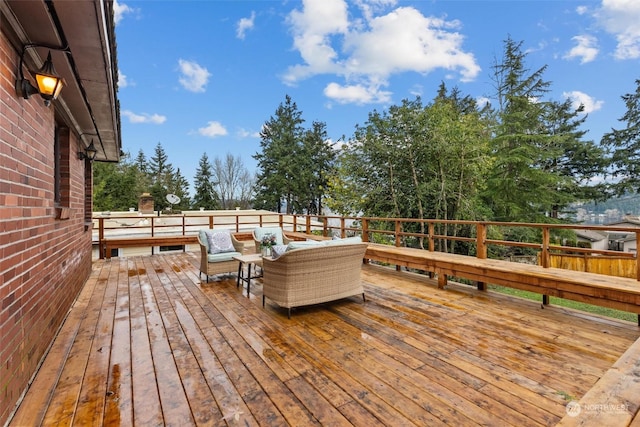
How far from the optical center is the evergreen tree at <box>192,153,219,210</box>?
2464cm

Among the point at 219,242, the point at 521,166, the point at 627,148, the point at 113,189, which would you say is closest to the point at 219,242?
the point at 219,242

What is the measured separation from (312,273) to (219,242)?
2.41 meters

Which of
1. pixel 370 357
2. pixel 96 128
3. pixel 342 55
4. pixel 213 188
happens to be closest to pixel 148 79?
pixel 213 188

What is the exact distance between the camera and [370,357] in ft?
7.86

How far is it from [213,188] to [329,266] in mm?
23127

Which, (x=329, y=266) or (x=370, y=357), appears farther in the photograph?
(x=329, y=266)

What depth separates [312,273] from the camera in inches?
133

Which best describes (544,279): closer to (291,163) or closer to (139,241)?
(139,241)

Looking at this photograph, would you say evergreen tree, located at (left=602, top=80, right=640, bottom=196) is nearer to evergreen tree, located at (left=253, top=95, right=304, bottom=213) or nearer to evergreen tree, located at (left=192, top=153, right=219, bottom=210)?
evergreen tree, located at (left=253, top=95, right=304, bottom=213)

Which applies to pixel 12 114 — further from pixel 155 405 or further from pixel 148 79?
pixel 148 79

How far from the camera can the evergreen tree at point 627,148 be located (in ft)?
50.9

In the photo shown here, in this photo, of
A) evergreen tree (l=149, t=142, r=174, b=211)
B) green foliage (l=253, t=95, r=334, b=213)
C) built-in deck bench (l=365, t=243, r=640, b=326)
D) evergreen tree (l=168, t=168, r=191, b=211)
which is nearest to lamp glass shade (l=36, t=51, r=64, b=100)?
built-in deck bench (l=365, t=243, r=640, b=326)

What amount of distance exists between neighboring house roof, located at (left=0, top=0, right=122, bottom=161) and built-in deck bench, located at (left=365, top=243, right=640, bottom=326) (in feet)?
14.3

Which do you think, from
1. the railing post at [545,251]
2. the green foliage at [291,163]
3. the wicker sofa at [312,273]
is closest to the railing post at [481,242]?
the railing post at [545,251]
